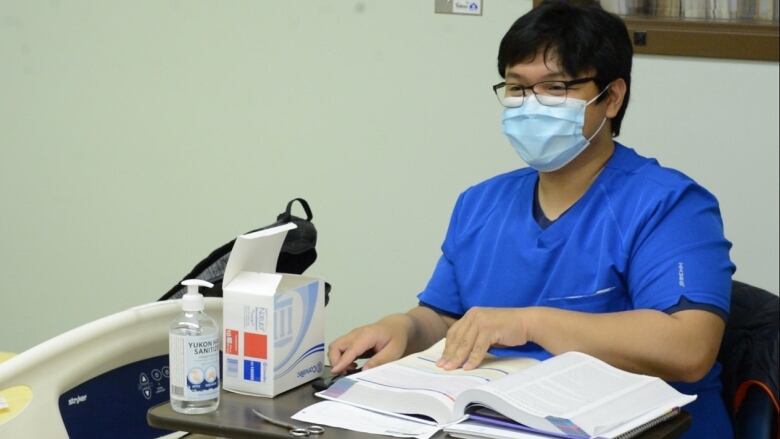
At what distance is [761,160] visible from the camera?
298 centimetres

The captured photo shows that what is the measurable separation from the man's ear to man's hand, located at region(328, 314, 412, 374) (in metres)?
0.55

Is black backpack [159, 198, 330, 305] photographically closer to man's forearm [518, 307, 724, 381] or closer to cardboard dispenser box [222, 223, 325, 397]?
cardboard dispenser box [222, 223, 325, 397]

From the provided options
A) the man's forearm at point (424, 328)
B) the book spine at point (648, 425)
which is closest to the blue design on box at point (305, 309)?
the man's forearm at point (424, 328)

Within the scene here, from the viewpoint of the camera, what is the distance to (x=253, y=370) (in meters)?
1.52

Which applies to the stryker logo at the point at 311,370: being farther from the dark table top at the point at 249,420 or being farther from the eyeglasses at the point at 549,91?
the eyeglasses at the point at 549,91

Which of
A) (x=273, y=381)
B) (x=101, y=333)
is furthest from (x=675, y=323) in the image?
(x=101, y=333)

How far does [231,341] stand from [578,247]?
0.66 metres

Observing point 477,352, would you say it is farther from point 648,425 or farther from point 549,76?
point 549,76

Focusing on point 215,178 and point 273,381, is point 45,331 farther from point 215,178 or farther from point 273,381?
point 273,381

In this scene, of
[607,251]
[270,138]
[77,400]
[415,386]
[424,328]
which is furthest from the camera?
[270,138]

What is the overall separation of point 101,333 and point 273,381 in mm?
269

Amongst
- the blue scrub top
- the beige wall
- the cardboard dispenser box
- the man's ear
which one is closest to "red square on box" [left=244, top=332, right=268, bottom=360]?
the cardboard dispenser box

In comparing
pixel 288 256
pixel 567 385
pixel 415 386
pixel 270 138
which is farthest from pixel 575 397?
pixel 270 138

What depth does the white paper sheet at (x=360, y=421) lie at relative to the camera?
1349 millimetres
